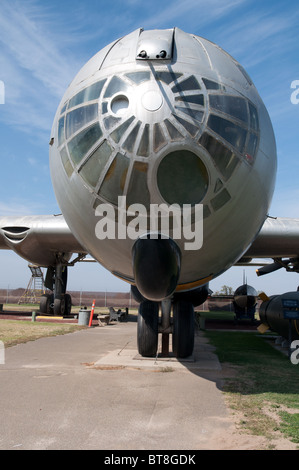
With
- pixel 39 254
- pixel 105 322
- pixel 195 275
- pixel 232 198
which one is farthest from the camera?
pixel 105 322

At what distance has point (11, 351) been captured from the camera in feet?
29.9

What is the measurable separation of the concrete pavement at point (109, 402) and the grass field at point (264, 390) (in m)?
0.28

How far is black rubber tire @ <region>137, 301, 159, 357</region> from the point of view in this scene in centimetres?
729

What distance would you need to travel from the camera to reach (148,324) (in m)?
7.30

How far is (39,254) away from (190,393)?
12.2 metres

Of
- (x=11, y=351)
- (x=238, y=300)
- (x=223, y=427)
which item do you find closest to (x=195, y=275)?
(x=223, y=427)

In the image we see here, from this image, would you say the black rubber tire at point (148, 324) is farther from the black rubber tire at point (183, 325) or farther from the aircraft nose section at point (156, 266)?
the aircraft nose section at point (156, 266)

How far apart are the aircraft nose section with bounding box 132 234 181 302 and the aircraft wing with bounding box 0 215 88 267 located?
10825mm

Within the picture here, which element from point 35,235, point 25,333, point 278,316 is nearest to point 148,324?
point 278,316

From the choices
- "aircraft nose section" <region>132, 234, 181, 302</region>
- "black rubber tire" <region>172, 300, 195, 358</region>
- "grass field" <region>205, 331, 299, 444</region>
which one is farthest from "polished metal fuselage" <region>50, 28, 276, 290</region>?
"black rubber tire" <region>172, 300, 195, 358</region>

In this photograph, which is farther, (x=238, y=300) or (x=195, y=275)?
(x=238, y=300)

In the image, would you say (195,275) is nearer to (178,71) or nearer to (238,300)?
(178,71)

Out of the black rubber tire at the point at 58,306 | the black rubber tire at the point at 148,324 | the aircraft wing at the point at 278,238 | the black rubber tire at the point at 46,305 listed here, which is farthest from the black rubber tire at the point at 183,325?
the black rubber tire at the point at 46,305
